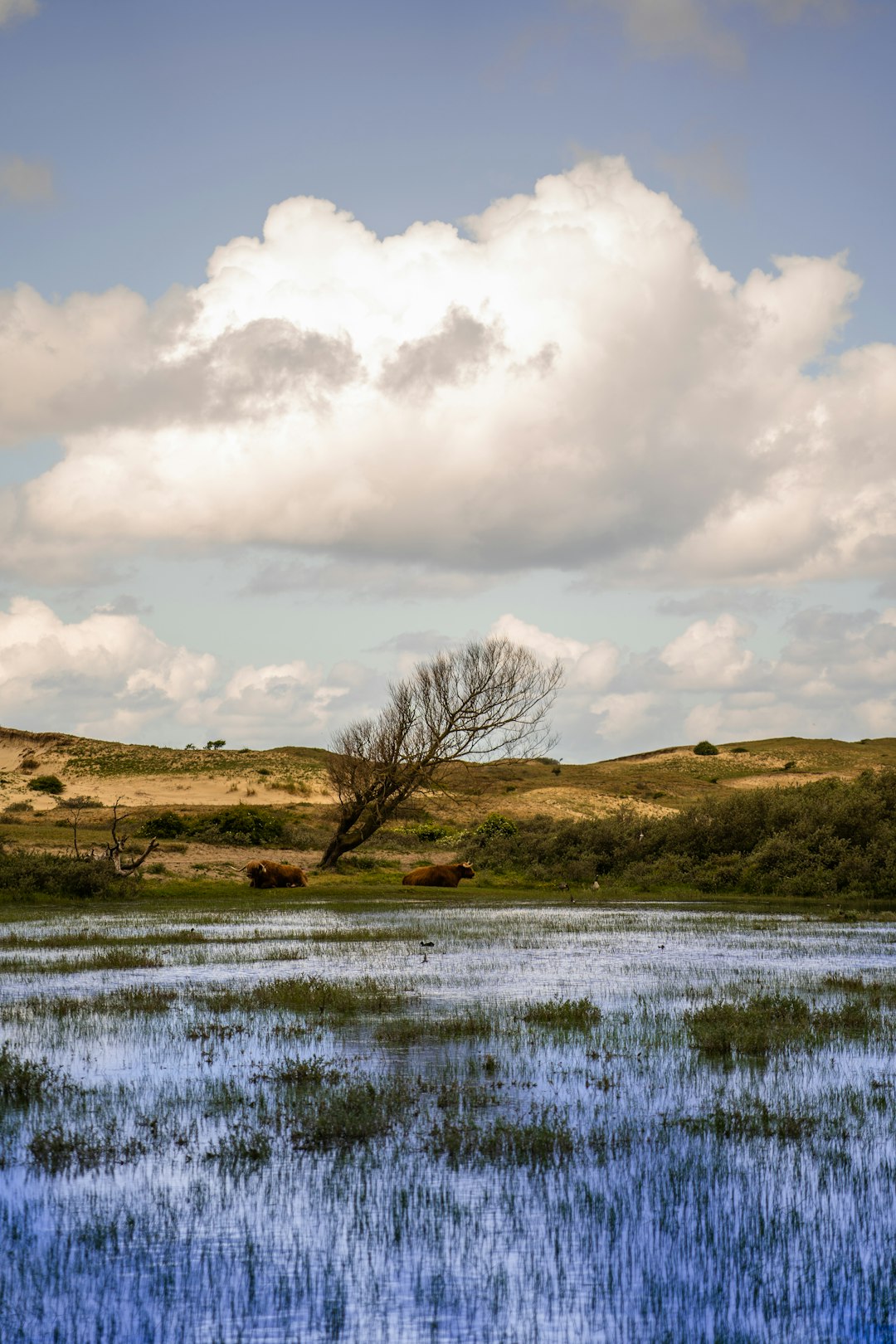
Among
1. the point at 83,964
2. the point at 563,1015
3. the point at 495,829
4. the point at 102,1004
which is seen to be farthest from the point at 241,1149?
the point at 495,829

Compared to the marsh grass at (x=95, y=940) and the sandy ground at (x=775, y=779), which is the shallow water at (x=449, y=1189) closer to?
the marsh grass at (x=95, y=940)

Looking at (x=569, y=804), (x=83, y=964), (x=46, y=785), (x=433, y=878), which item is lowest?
(x=433, y=878)

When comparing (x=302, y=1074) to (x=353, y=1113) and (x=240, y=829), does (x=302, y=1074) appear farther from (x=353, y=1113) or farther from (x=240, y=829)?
(x=240, y=829)

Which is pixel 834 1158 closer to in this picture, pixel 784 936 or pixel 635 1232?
pixel 635 1232

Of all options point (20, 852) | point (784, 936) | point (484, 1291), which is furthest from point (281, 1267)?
point (20, 852)

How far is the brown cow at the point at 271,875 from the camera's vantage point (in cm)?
3878

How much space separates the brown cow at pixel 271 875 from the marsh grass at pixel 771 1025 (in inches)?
959

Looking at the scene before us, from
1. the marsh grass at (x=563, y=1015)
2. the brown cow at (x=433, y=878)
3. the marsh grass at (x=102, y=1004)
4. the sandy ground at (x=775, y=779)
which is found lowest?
the brown cow at (x=433, y=878)

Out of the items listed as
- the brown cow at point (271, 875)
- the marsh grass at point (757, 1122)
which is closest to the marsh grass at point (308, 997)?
the marsh grass at point (757, 1122)

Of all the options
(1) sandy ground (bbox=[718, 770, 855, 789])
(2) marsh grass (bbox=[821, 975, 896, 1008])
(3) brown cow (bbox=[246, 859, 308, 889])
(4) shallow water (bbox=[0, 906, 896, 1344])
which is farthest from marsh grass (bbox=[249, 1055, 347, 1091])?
(1) sandy ground (bbox=[718, 770, 855, 789])

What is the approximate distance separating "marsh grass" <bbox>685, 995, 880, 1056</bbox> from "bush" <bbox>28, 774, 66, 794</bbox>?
79.2 meters

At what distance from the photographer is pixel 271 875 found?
128ft

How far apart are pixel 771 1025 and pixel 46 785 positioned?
274 ft

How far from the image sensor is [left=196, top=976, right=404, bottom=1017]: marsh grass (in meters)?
15.7
